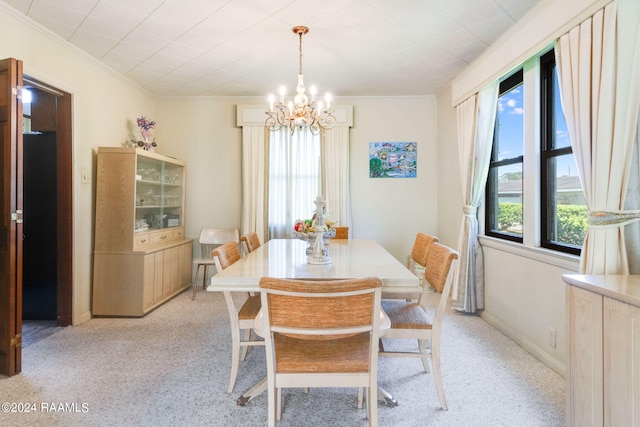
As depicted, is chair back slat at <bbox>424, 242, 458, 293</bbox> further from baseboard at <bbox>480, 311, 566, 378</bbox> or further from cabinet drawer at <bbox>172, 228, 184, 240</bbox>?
cabinet drawer at <bbox>172, 228, 184, 240</bbox>

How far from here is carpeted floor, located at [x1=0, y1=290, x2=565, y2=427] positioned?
171cm

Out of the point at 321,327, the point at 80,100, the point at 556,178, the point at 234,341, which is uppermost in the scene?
the point at 80,100

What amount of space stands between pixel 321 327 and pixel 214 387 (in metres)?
1.20

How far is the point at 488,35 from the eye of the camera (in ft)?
9.12

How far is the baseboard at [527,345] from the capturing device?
217 cm

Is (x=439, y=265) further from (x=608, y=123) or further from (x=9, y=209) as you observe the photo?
(x=9, y=209)

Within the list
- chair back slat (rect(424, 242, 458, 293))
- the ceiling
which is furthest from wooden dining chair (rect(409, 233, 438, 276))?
the ceiling

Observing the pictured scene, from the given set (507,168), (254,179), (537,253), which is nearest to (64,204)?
(254,179)

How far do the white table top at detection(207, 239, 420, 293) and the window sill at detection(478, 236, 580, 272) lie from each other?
1110 millimetres

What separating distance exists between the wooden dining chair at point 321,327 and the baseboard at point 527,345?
1590 mm

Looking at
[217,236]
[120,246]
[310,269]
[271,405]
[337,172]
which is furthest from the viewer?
[337,172]

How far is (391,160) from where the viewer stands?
4.44m

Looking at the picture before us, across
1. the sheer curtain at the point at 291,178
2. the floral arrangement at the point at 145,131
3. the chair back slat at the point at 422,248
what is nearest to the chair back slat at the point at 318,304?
the chair back slat at the point at 422,248

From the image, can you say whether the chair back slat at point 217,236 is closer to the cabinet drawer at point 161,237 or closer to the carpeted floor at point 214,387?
the cabinet drawer at point 161,237
